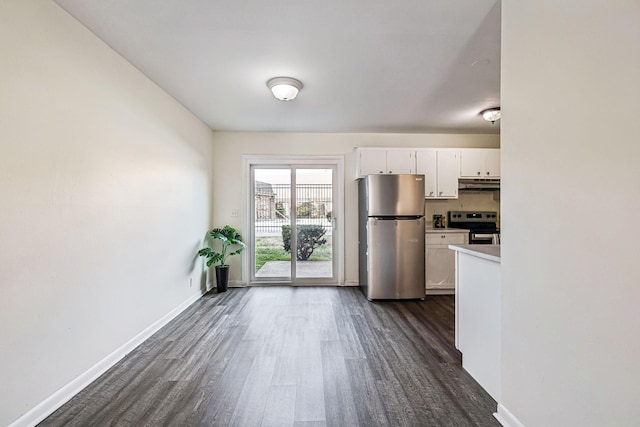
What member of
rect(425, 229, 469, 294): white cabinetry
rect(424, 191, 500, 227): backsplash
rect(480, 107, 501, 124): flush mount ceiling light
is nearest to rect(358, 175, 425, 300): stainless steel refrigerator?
rect(425, 229, 469, 294): white cabinetry

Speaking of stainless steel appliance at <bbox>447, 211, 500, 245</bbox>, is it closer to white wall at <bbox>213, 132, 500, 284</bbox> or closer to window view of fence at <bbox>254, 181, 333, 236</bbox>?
white wall at <bbox>213, 132, 500, 284</bbox>

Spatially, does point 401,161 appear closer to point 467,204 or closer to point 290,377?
point 467,204

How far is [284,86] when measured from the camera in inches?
111

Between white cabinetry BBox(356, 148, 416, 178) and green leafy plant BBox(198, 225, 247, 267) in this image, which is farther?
white cabinetry BBox(356, 148, 416, 178)

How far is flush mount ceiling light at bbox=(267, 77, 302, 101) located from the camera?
110 inches

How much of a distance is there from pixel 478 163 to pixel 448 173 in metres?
0.49

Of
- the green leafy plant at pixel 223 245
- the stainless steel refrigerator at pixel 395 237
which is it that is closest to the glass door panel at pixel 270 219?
the green leafy plant at pixel 223 245

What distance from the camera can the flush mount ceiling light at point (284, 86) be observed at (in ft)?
9.18

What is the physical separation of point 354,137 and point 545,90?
11.5ft

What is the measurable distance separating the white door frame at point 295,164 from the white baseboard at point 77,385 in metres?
1.98

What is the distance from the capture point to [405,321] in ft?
10.7

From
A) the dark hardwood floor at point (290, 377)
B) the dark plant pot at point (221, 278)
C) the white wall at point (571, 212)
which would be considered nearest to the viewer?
the white wall at point (571, 212)

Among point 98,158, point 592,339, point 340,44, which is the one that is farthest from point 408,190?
point 98,158

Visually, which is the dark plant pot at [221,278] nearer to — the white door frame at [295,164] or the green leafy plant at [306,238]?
the white door frame at [295,164]
